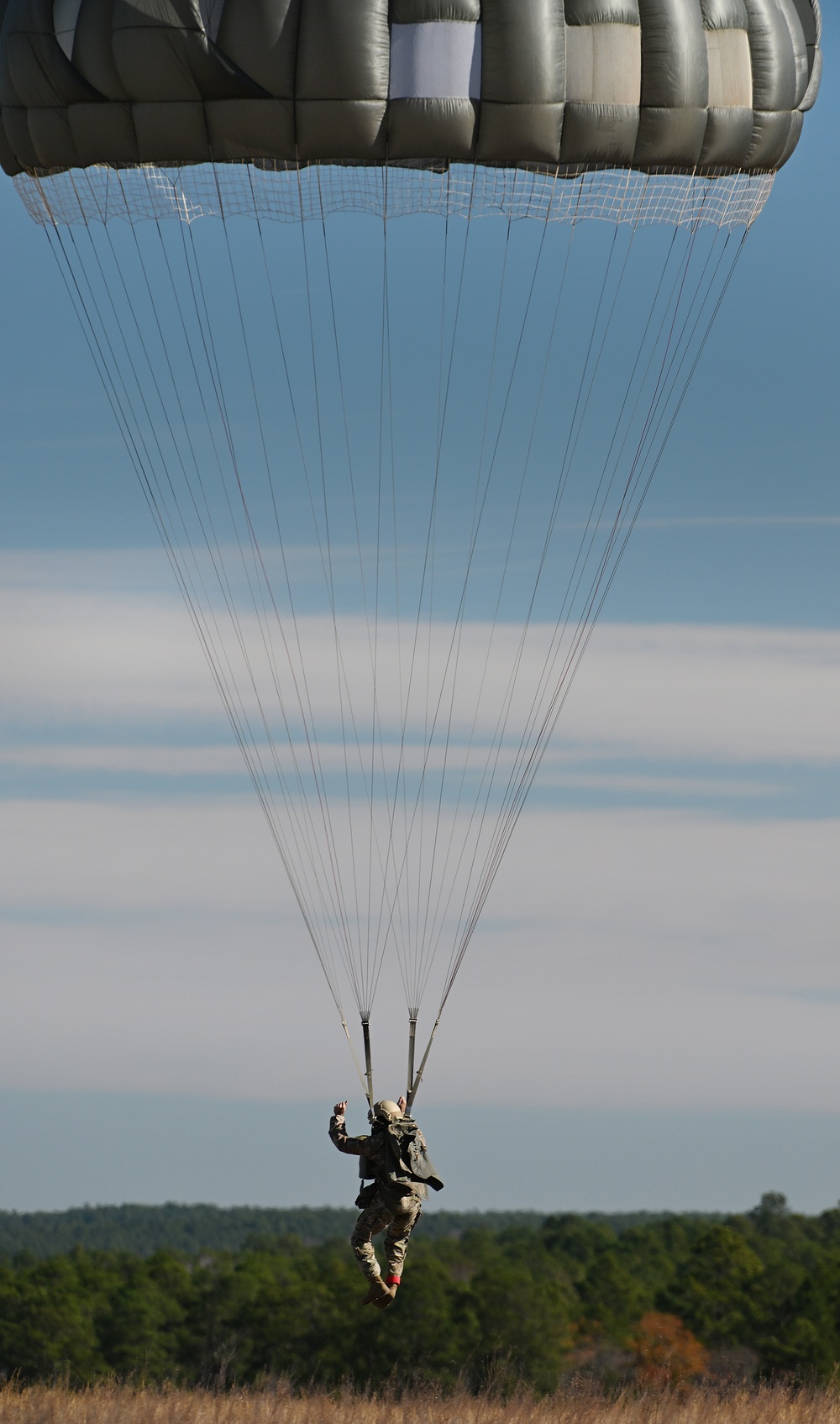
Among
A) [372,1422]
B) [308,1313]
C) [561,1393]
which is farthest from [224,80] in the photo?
[308,1313]

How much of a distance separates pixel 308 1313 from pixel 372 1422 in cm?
1579

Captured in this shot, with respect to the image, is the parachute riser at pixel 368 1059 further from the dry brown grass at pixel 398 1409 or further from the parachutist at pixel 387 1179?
the dry brown grass at pixel 398 1409

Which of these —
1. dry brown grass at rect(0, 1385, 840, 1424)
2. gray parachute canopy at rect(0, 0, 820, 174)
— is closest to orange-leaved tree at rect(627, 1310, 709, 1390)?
dry brown grass at rect(0, 1385, 840, 1424)

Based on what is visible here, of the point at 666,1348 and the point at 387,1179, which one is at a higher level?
the point at 666,1348

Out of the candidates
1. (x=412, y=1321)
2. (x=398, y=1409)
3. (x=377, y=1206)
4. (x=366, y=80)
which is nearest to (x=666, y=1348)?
(x=412, y=1321)

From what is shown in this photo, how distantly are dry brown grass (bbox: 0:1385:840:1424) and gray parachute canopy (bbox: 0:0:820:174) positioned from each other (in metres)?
17.7

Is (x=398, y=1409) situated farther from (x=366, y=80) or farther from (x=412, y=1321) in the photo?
(x=366, y=80)

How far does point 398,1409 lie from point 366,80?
20249mm

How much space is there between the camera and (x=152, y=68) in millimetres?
12992

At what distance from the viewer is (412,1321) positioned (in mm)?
39125

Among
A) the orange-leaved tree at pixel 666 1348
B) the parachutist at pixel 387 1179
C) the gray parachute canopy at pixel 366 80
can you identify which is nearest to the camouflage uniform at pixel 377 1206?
the parachutist at pixel 387 1179

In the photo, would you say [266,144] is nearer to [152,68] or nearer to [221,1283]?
[152,68]

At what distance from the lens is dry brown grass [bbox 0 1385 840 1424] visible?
2411 centimetres

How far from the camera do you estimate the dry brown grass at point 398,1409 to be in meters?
24.1
